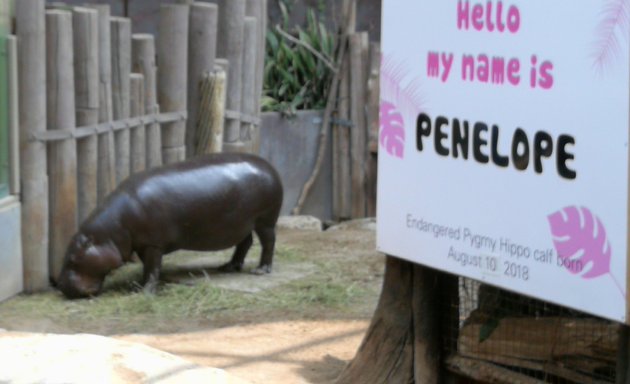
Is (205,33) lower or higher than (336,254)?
higher

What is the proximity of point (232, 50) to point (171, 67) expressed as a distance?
973 mm

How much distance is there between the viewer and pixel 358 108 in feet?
41.0

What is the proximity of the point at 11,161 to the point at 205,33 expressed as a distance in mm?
2357

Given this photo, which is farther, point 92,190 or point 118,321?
point 92,190

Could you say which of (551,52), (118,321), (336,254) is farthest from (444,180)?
(336,254)

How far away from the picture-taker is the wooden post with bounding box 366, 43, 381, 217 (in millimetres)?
12323

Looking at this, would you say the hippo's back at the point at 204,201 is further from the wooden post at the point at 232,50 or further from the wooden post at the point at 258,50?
the wooden post at the point at 258,50

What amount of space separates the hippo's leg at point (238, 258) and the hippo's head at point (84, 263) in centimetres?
112

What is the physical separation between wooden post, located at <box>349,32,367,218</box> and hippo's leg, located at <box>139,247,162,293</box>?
443cm

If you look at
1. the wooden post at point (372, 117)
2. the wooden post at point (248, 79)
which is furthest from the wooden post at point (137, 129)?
the wooden post at point (372, 117)

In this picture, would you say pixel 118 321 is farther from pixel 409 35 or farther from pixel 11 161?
pixel 409 35

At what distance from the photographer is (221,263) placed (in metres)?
9.45

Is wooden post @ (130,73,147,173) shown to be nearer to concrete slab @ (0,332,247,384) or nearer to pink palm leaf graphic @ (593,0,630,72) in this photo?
concrete slab @ (0,332,247,384)

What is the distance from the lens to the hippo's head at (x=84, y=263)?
8.24m
